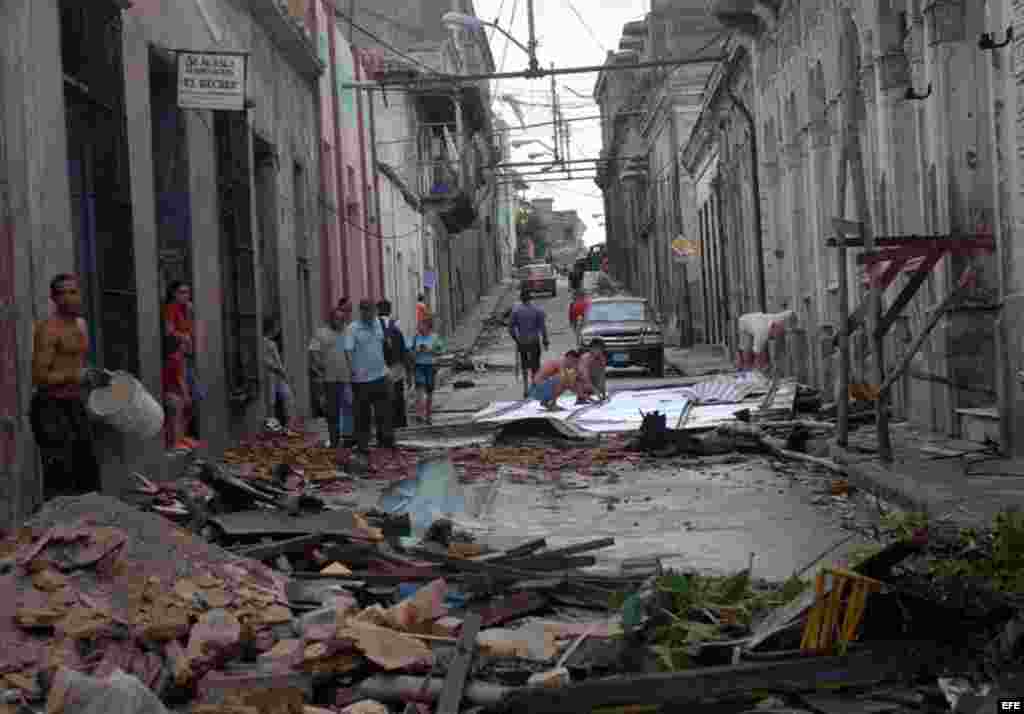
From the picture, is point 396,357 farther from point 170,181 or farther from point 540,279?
point 540,279

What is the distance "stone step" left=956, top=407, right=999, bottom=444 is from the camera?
1439 cm

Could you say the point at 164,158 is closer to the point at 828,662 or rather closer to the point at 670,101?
the point at 828,662

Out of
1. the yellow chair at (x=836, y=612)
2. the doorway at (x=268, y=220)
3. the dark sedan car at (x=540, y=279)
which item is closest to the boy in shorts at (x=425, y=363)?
the doorway at (x=268, y=220)

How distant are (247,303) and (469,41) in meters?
55.6

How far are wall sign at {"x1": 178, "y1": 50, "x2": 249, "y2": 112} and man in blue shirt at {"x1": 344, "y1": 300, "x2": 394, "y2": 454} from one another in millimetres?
2978

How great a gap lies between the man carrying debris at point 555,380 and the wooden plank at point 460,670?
1609cm

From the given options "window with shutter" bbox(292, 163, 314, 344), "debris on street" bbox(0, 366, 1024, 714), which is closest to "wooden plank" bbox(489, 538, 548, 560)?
"debris on street" bbox(0, 366, 1024, 714)

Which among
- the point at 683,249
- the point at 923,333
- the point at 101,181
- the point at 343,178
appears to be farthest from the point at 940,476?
the point at 683,249

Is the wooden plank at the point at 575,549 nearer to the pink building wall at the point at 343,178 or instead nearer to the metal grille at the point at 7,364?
the metal grille at the point at 7,364

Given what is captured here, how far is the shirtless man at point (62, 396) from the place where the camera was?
11102 mm

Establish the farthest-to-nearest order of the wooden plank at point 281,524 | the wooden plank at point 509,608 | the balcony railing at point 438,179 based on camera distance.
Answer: the balcony railing at point 438,179 < the wooden plank at point 281,524 < the wooden plank at point 509,608

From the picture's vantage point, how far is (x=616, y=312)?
3847cm

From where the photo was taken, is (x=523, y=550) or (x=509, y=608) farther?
(x=523, y=550)

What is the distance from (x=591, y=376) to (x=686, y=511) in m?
12.4
